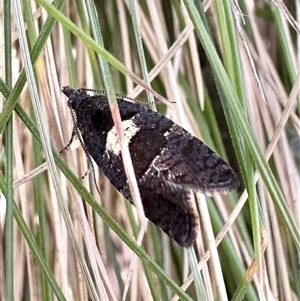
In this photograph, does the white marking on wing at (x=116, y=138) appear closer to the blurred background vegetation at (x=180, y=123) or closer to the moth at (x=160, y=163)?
the moth at (x=160, y=163)

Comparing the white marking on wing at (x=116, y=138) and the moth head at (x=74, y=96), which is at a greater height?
Result: the moth head at (x=74, y=96)

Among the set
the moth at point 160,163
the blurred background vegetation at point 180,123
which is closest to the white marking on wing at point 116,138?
the moth at point 160,163

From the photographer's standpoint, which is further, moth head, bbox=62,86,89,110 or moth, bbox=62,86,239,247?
moth head, bbox=62,86,89,110

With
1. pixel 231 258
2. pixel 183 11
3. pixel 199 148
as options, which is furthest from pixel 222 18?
pixel 231 258

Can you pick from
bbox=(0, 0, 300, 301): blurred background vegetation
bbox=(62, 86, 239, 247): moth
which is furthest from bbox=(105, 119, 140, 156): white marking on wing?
bbox=(0, 0, 300, 301): blurred background vegetation

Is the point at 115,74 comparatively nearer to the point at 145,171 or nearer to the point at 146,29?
the point at 146,29

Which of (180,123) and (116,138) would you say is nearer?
(116,138)

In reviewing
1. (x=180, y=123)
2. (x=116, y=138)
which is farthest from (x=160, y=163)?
(x=180, y=123)

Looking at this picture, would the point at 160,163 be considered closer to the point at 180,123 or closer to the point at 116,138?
the point at 116,138

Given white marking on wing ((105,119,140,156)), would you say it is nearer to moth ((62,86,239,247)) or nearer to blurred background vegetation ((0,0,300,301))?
moth ((62,86,239,247))
